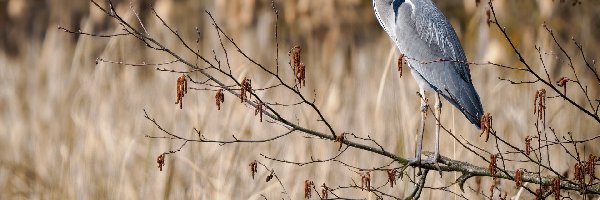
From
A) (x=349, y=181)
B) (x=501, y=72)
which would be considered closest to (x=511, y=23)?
(x=501, y=72)

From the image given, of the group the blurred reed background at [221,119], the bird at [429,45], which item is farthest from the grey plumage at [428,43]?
the blurred reed background at [221,119]

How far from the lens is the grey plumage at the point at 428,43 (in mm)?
3135

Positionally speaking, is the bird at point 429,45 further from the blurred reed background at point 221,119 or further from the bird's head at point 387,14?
the blurred reed background at point 221,119

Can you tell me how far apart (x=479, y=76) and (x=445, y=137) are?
115 centimetres

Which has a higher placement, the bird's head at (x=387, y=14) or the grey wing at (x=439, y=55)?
the bird's head at (x=387, y=14)

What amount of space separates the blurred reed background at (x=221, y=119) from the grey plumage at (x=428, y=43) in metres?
0.12

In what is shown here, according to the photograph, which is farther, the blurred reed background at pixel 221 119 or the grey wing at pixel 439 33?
the blurred reed background at pixel 221 119

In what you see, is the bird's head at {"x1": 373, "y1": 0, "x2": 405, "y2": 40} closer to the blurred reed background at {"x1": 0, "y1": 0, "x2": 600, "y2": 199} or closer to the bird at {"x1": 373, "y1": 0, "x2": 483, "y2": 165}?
the bird at {"x1": 373, "y1": 0, "x2": 483, "y2": 165}

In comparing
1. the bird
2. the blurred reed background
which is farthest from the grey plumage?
the blurred reed background

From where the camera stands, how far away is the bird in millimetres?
3131

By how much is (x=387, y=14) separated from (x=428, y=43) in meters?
0.16

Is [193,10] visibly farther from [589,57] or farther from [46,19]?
[589,57]

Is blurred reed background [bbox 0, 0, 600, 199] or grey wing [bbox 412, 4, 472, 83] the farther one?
blurred reed background [bbox 0, 0, 600, 199]

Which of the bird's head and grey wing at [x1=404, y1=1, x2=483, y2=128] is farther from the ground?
the bird's head
